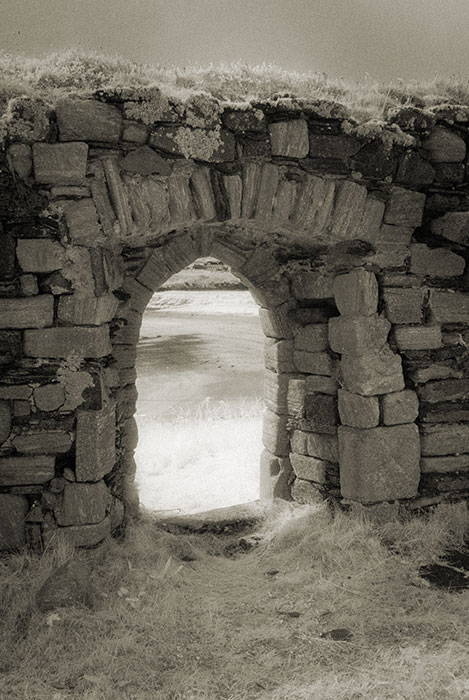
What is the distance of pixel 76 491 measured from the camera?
3.75 metres

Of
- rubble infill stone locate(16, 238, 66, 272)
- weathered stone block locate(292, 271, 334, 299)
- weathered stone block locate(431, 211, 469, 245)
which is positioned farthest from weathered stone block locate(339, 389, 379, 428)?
rubble infill stone locate(16, 238, 66, 272)

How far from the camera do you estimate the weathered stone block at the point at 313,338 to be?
4809mm

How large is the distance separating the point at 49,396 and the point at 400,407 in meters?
2.69

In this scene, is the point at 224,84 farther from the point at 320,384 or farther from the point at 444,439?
the point at 444,439

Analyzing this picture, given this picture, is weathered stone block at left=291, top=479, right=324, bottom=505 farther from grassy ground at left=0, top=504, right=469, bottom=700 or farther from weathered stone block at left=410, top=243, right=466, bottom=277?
weathered stone block at left=410, top=243, right=466, bottom=277

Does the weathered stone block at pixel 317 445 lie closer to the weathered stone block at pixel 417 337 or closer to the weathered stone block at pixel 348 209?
the weathered stone block at pixel 417 337

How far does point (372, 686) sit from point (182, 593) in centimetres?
137

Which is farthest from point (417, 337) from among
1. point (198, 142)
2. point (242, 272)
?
point (198, 142)

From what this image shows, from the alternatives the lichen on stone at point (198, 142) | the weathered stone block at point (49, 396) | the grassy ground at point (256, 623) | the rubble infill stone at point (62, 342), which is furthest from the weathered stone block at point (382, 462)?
the lichen on stone at point (198, 142)

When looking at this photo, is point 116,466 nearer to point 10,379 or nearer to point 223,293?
point 10,379

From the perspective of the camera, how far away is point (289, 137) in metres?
3.89

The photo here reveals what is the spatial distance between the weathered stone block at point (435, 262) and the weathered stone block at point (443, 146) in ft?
2.24

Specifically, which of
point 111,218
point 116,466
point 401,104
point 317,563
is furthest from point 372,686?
point 401,104

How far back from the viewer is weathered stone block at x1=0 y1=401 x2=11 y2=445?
12.1ft
